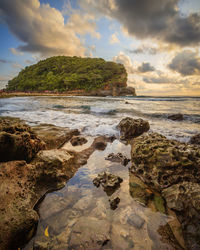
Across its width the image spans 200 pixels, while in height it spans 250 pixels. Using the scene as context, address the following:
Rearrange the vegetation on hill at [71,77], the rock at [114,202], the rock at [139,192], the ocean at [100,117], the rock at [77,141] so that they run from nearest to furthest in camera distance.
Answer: the rock at [114,202], the rock at [139,192], the rock at [77,141], the ocean at [100,117], the vegetation on hill at [71,77]

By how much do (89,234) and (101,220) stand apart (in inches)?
7.9

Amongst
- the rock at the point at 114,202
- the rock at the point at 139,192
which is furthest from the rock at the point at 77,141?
the rock at the point at 114,202

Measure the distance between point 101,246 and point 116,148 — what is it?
245 cm

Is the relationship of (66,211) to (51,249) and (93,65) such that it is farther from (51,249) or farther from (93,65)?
(93,65)

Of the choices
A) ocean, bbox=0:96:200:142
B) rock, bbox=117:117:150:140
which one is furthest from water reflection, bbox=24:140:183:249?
ocean, bbox=0:96:200:142

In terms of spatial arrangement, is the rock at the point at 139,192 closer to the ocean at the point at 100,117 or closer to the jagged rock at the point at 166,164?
the jagged rock at the point at 166,164

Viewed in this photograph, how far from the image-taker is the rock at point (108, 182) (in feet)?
6.34

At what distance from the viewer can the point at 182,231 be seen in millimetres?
1296

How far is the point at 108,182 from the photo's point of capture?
2016 mm

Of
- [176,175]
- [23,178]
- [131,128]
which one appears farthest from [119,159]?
[131,128]

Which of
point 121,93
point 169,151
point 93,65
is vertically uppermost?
point 93,65

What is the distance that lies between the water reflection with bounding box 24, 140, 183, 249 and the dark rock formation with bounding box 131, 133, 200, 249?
162 mm

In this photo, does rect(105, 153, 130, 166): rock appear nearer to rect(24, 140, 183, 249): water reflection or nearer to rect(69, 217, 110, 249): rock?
rect(24, 140, 183, 249): water reflection

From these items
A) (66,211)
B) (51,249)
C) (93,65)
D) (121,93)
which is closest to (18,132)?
(66,211)
